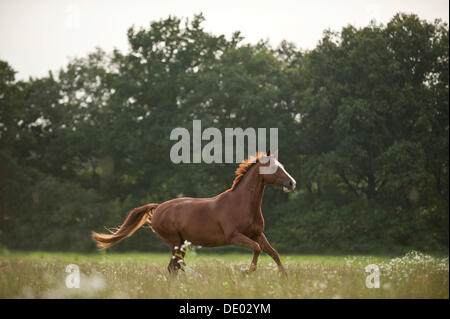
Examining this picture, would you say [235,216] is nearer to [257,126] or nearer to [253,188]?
[253,188]

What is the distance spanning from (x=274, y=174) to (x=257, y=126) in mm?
21221

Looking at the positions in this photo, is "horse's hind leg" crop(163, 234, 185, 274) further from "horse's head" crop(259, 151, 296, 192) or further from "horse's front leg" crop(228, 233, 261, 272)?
"horse's head" crop(259, 151, 296, 192)

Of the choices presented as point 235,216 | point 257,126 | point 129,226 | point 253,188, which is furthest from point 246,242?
point 257,126

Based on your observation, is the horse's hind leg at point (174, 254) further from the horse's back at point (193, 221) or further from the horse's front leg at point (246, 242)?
the horse's front leg at point (246, 242)

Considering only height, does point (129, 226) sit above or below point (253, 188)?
below

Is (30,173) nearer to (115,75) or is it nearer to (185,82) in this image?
(115,75)

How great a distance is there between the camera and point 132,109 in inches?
1257

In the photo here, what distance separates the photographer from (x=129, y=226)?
34.2 ft

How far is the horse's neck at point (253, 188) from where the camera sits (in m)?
8.66

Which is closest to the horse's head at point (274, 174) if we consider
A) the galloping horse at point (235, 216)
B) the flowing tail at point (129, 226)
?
the galloping horse at point (235, 216)

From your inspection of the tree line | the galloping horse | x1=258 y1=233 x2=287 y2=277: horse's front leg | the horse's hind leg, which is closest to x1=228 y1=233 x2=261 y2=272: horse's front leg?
the galloping horse

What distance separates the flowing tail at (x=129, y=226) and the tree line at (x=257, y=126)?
1782cm

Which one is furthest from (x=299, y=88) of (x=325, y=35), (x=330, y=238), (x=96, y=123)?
(x=96, y=123)

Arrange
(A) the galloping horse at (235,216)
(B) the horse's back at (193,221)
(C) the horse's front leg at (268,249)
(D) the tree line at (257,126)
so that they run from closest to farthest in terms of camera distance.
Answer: (C) the horse's front leg at (268,249) → (A) the galloping horse at (235,216) → (B) the horse's back at (193,221) → (D) the tree line at (257,126)
